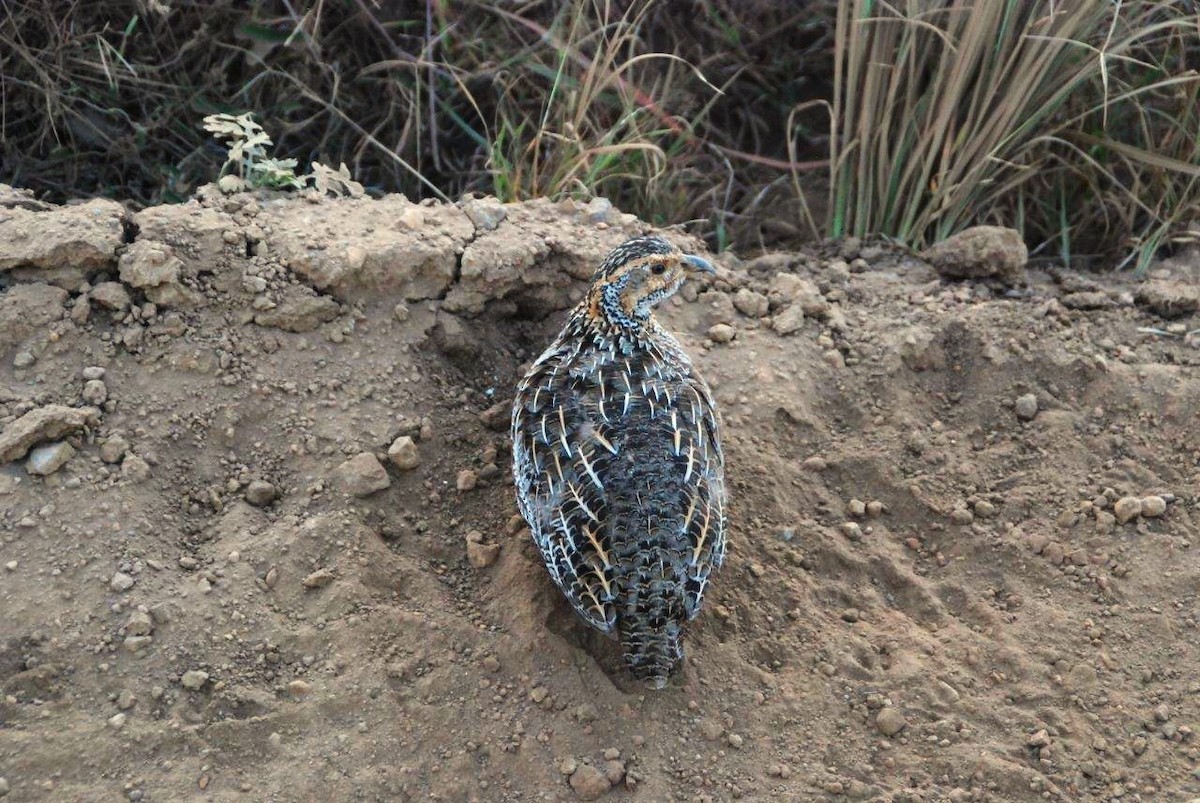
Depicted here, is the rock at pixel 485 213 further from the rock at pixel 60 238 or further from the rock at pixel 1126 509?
the rock at pixel 1126 509

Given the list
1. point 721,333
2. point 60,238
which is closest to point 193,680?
point 60,238

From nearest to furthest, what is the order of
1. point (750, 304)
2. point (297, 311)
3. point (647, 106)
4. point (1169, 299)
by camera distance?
point (297, 311) < point (750, 304) < point (1169, 299) < point (647, 106)

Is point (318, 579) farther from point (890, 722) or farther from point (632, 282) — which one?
point (890, 722)

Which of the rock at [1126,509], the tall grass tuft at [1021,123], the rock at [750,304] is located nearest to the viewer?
the rock at [1126,509]

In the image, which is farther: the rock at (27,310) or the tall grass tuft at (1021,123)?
the tall grass tuft at (1021,123)

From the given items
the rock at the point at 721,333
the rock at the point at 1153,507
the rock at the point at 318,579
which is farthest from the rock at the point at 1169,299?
the rock at the point at 318,579
